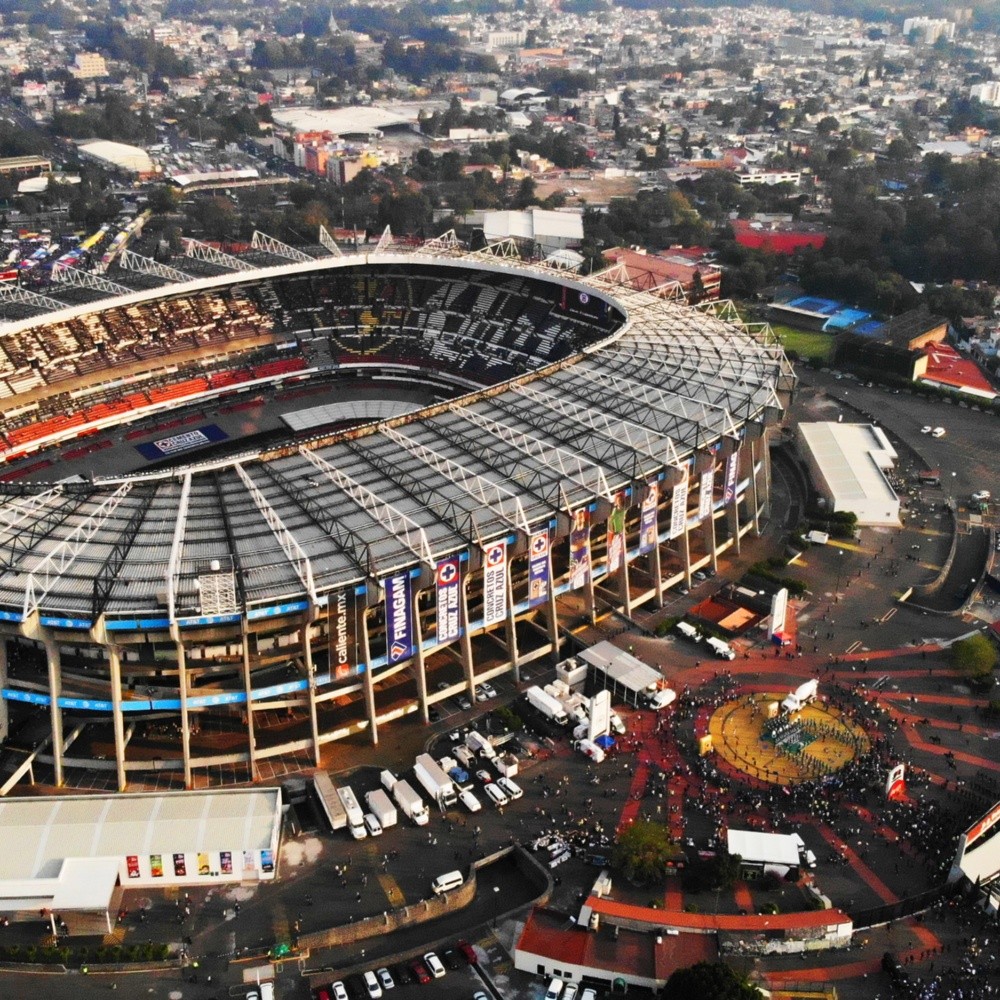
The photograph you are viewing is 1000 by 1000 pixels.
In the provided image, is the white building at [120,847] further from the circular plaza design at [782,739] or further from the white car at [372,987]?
the circular plaza design at [782,739]

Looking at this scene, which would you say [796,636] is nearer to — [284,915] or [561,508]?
[561,508]

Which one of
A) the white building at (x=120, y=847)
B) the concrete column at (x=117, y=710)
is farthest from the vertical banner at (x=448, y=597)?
the concrete column at (x=117, y=710)

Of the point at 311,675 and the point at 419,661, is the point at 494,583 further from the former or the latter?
the point at 311,675

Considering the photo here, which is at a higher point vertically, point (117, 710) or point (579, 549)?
point (579, 549)

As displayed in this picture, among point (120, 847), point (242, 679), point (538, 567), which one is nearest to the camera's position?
point (120, 847)

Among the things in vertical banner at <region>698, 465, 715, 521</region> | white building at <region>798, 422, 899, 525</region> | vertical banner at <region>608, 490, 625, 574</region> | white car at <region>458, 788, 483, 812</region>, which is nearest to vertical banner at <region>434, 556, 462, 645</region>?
white car at <region>458, 788, 483, 812</region>

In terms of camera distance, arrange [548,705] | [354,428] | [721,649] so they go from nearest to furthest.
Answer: [548,705]
[721,649]
[354,428]

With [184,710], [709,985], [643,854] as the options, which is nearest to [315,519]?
[184,710]

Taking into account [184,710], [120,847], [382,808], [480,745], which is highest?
[184,710]
